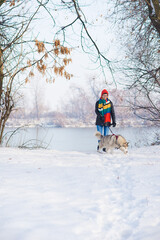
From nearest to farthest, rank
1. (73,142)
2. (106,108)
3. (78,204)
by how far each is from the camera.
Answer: (78,204) → (106,108) → (73,142)

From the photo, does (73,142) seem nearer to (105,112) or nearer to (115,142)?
(105,112)

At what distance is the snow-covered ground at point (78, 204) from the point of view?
1.93 m

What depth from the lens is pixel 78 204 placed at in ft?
8.23

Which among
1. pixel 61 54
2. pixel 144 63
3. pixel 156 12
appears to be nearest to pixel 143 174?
pixel 61 54

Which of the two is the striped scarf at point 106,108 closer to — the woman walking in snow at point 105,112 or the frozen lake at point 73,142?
the woman walking in snow at point 105,112

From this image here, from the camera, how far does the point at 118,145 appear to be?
6812 millimetres

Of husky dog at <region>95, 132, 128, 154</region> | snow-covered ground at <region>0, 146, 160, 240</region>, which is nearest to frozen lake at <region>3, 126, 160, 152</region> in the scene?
husky dog at <region>95, 132, 128, 154</region>

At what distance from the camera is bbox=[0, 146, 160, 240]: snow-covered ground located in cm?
193

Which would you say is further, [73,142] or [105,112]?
[73,142]

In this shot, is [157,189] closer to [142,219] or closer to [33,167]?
[142,219]

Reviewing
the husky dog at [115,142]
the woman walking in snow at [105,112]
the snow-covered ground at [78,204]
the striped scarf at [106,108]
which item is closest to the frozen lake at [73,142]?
the woman walking in snow at [105,112]

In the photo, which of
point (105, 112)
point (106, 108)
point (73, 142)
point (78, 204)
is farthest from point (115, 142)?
point (73, 142)

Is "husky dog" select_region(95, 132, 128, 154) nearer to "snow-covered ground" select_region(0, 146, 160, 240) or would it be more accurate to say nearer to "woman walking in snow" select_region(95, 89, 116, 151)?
"woman walking in snow" select_region(95, 89, 116, 151)

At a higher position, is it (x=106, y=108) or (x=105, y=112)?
(x=106, y=108)
